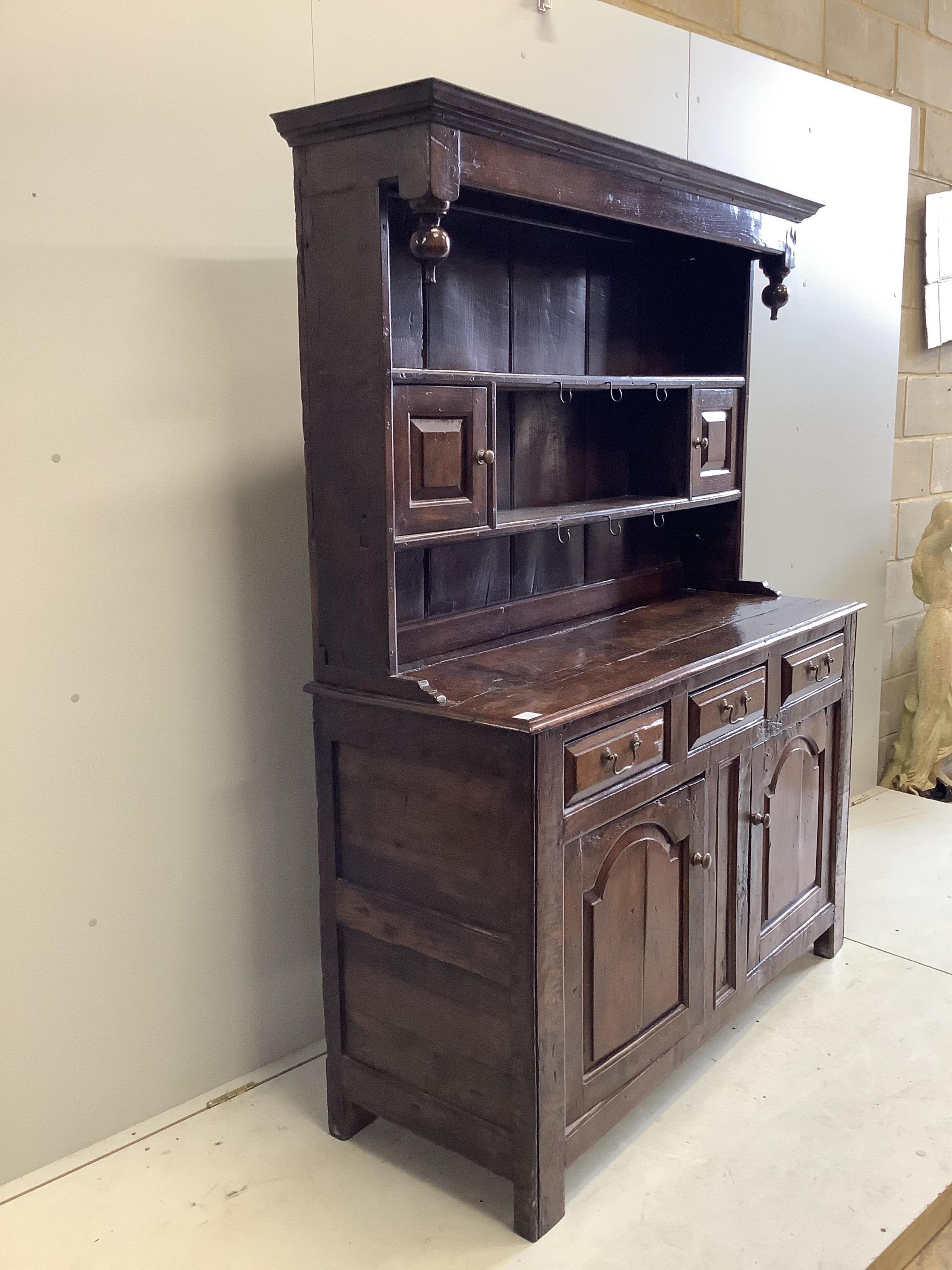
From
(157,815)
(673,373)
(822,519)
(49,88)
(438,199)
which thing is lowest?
(157,815)

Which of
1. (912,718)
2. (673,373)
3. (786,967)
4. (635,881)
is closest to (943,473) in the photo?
(912,718)

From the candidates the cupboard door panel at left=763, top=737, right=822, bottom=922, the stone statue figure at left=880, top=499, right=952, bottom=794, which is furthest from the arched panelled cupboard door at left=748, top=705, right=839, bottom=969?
the stone statue figure at left=880, top=499, right=952, bottom=794

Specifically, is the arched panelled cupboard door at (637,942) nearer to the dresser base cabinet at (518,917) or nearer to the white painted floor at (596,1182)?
the dresser base cabinet at (518,917)

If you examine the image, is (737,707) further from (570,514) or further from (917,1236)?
(917,1236)

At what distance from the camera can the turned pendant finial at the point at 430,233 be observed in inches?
66.2

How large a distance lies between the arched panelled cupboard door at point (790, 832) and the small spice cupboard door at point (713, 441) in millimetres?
582

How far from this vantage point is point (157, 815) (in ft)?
6.91

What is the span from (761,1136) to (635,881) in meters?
0.58

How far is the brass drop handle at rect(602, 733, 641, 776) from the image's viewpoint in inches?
73.7

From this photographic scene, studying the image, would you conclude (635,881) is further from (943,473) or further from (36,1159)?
(943,473)

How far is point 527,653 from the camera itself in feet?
7.21

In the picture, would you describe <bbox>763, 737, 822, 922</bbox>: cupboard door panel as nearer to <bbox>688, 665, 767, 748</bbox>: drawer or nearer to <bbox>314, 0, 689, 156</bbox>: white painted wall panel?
<bbox>688, 665, 767, 748</bbox>: drawer

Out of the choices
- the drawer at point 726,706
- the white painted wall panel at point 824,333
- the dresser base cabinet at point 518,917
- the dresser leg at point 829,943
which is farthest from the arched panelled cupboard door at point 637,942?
the white painted wall panel at point 824,333

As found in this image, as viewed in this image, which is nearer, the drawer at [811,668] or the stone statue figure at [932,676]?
the drawer at [811,668]
